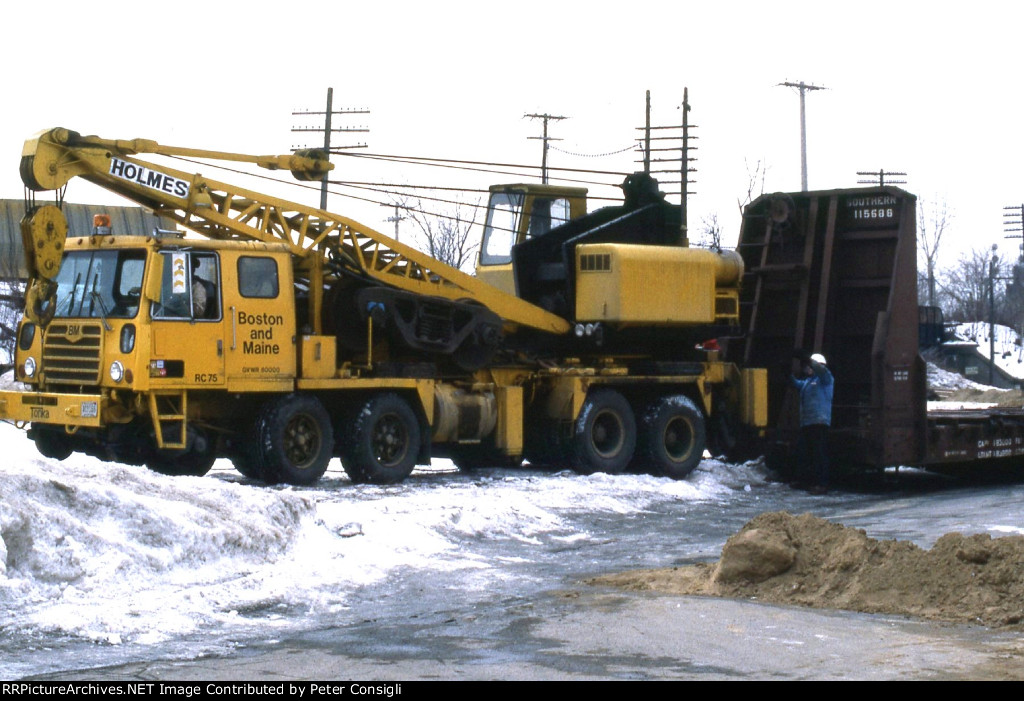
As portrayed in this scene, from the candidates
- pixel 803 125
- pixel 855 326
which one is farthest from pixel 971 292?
pixel 855 326

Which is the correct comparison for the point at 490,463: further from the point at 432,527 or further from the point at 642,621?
the point at 642,621

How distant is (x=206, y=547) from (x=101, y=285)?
17.1 feet

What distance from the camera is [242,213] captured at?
1609 centimetres

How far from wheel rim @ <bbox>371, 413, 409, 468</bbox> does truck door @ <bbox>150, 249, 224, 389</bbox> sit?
6.98ft

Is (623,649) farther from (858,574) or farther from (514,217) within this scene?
(514,217)

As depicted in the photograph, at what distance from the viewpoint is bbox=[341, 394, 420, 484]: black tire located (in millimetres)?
16031

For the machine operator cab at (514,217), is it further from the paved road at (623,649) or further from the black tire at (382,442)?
the paved road at (623,649)

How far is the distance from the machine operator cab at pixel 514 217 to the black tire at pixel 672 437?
2525 millimetres

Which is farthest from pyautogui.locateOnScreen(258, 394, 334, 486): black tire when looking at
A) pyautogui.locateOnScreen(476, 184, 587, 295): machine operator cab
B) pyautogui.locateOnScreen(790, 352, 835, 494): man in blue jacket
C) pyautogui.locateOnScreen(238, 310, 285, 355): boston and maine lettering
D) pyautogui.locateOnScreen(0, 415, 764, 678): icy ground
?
pyautogui.locateOnScreen(790, 352, 835, 494): man in blue jacket

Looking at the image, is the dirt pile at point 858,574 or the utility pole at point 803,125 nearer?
the dirt pile at point 858,574

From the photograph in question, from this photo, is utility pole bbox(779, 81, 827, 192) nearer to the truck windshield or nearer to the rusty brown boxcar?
the rusty brown boxcar

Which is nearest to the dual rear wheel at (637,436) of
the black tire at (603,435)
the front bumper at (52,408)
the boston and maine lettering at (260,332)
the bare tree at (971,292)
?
the black tire at (603,435)

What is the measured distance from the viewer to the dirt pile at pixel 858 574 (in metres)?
9.17

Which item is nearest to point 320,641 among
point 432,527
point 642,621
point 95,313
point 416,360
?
point 642,621
